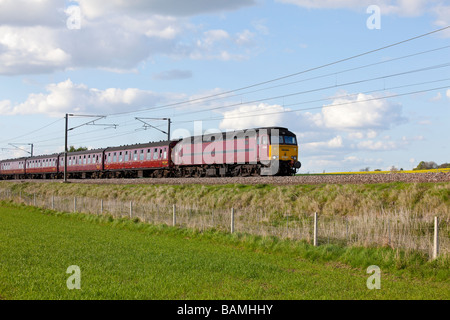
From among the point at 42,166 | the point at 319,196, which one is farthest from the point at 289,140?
the point at 42,166

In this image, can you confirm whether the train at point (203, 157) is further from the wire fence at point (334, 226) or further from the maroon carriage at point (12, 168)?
the maroon carriage at point (12, 168)

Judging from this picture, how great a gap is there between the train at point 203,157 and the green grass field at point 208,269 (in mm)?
14048

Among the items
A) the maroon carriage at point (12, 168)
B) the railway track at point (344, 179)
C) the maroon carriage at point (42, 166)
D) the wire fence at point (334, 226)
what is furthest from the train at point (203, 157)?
the maroon carriage at point (12, 168)

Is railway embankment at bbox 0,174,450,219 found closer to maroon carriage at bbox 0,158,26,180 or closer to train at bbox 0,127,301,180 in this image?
train at bbox 0,127,301,180

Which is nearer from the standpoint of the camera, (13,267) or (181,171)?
(13,267)

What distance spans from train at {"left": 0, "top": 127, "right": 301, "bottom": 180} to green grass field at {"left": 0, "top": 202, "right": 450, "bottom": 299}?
1405 cm

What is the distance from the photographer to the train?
32531 mm

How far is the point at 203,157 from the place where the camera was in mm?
38469

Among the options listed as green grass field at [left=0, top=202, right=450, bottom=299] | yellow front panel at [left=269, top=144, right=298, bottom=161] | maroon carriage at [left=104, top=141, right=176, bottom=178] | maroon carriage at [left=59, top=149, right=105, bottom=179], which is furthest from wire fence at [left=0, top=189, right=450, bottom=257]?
maroon carriage at [left=59, top=149, right=105, bottom=179]

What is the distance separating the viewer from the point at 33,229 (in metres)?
23.2

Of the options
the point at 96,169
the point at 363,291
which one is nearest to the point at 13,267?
the point at 363,291

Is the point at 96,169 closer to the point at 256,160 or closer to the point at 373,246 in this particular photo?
the point at 256,160
